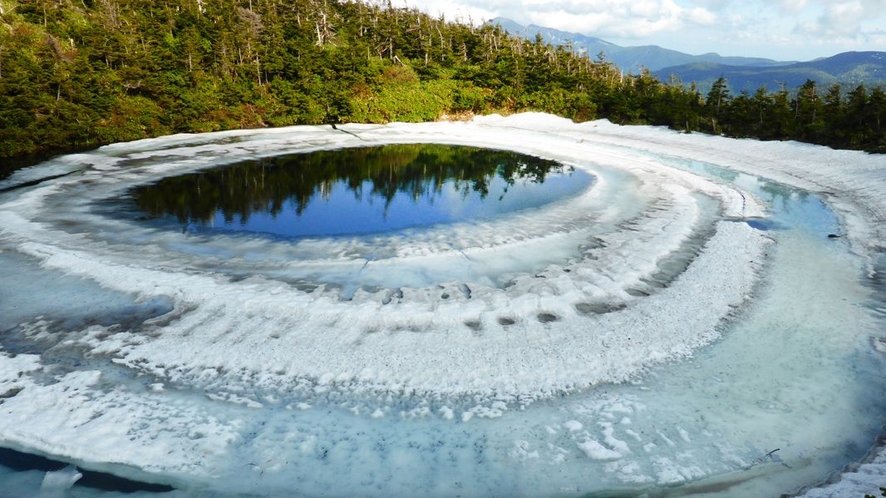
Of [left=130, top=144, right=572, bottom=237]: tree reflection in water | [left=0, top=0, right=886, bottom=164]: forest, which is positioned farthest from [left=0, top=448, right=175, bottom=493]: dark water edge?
[left=0, top=0, right=886, bottom=164]: forest

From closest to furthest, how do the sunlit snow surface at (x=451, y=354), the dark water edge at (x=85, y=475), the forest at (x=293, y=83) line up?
the dark water edge at (x=85, y=475) → the sunlit snow surface at (x=451, y=354) → the forest at (x=293, y=83)

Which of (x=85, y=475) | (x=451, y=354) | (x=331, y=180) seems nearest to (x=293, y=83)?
(x=331, y=180)

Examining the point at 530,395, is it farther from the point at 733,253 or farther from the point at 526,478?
the point at 733,253

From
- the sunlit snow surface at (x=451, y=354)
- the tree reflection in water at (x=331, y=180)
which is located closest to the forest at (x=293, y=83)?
the tree reflection in water at (x=331, y=180)

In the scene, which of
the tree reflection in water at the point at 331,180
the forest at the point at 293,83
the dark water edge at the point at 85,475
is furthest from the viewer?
the forest at the point at 293,83

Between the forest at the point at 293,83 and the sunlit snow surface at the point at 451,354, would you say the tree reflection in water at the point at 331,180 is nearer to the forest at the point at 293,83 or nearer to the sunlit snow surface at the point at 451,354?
the sunlit snow surface at the point at 451,354

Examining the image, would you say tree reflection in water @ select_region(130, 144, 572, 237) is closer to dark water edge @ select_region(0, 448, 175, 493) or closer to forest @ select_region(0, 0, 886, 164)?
dark water edge @ select_region(0, 448, 175, 493)
